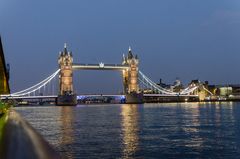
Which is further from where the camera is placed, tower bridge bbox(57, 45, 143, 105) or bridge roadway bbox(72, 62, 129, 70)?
bridge roadway bbox(72, 62, 129, 70)

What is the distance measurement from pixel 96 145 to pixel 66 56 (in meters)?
107

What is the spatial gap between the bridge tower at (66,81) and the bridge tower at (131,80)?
1404 centimetres

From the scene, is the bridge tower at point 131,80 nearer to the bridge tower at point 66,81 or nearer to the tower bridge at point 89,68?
the tower bridge at point 89,68

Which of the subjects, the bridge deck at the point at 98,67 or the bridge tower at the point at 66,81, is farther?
the bridge deck at the point at 98,67

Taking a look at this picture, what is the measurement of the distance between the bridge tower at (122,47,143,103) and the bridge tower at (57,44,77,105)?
14.0 m

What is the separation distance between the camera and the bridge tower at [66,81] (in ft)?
349

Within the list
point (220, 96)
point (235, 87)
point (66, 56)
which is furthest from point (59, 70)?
point (235, 87)

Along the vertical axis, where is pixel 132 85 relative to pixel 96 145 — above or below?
above

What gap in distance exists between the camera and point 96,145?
16328 mm

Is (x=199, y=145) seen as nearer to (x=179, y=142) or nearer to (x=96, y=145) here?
(x=179, y=142)

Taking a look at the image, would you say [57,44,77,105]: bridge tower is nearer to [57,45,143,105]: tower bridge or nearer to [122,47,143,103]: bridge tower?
[57,45,143,105]: tower bridge

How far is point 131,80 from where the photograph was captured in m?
120

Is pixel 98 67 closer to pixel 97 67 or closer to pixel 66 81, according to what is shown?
Answer: pixel 97 67

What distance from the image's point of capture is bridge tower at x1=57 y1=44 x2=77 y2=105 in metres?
106
